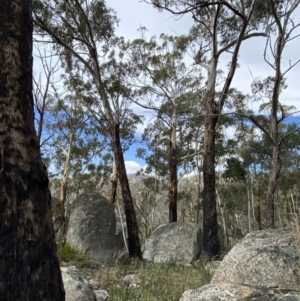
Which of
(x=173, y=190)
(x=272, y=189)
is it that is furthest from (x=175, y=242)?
(x=272, y=189)

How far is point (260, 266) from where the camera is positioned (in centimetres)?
357

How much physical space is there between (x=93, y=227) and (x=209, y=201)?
111 inches

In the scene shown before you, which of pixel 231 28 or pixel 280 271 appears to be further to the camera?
pixel 231 28

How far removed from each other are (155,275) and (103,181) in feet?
55.9

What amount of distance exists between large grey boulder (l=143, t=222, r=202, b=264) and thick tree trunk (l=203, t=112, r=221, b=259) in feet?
5.15

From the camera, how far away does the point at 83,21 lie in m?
11.9

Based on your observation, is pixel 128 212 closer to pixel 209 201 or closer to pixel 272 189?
pixel 209 201

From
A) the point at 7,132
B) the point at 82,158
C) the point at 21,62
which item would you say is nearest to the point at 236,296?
the point at 7,132

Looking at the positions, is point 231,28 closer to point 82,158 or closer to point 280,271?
point 280,271

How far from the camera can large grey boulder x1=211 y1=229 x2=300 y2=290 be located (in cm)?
345

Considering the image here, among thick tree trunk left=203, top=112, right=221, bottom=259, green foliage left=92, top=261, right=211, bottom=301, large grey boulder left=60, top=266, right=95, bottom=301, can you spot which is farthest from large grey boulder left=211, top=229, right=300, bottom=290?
thick tree trunk left=203, top=112, right=221, bottom=259

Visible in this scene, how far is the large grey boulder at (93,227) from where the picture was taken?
9.34m

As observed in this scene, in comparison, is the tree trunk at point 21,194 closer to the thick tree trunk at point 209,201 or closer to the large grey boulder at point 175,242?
the thick tree trunk at point 209,201

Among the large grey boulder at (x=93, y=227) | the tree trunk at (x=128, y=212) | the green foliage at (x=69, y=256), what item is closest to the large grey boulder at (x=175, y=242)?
the tree trunk at (x=128, y=212)
